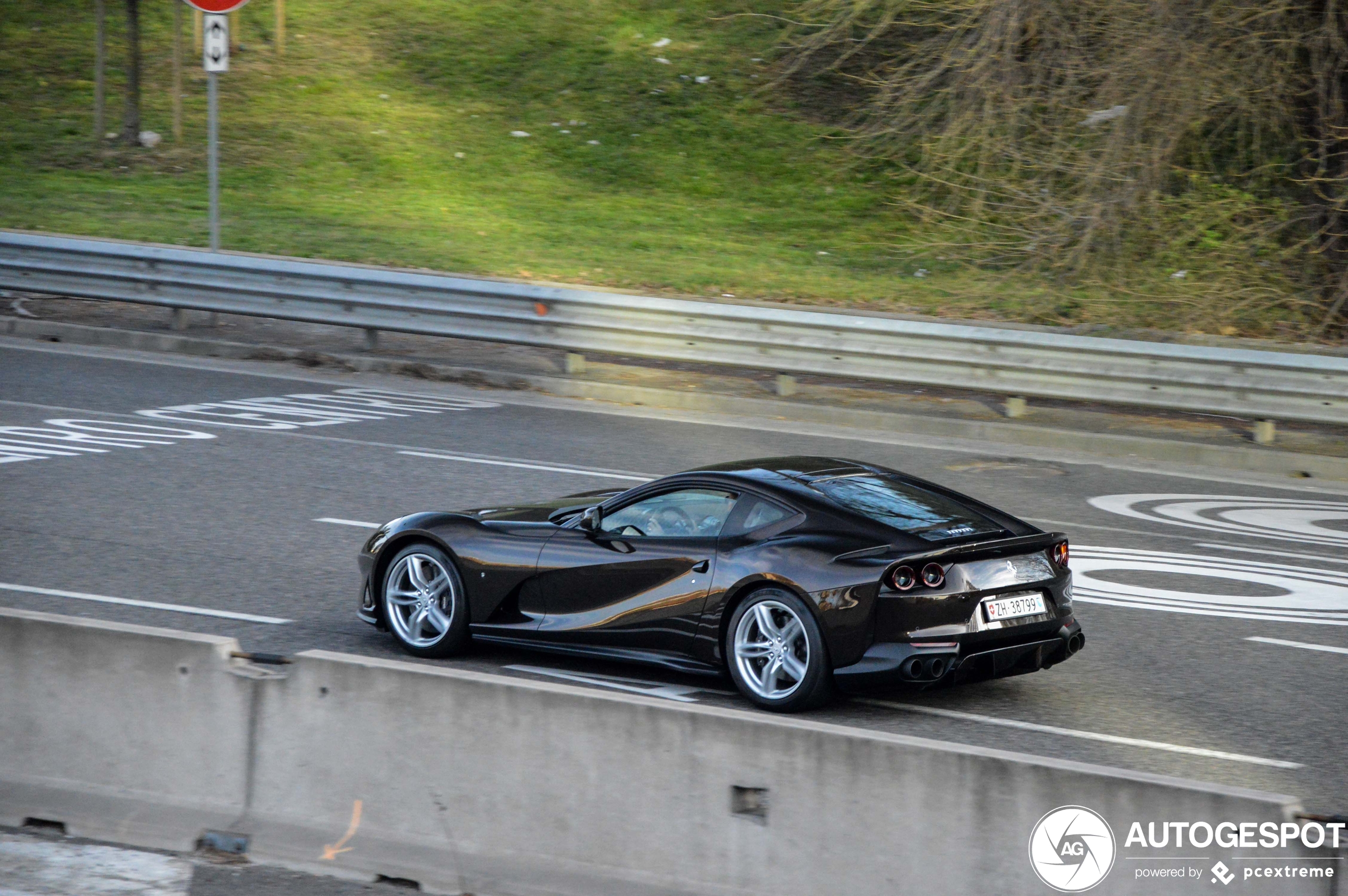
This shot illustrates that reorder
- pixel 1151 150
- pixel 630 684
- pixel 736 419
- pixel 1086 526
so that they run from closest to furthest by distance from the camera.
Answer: pixel 630 684, pixel 1086 526, pixel 736 419, pixel 1151 150

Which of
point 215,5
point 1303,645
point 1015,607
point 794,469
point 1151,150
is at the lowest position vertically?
point 1303,645

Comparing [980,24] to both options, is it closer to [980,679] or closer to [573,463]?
[573,463]

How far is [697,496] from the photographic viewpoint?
23.2 ft

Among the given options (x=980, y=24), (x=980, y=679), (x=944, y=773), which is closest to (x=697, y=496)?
(x=980, y=679)

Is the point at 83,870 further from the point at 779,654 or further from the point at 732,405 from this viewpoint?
the point at 732,405

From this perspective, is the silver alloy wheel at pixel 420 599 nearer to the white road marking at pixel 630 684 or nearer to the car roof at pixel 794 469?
the white road marking at pixel 630 684

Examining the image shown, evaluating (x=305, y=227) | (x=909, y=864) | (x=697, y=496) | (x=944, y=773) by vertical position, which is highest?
(x=305, y=227)

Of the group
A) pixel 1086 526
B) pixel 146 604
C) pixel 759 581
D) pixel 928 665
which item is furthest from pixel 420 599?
pixel 1086 526

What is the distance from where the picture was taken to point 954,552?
6434mm

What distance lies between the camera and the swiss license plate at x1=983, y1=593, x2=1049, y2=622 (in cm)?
651

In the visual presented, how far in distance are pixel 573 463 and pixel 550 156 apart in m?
13.3

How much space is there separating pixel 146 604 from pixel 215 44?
10.7 meters

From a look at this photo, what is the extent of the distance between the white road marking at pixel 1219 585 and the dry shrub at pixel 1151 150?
802 cm

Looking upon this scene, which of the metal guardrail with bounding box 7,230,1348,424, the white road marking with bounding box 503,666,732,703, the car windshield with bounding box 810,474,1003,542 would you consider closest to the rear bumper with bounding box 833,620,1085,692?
the car windshield with bounding box 810,474,1003,542
